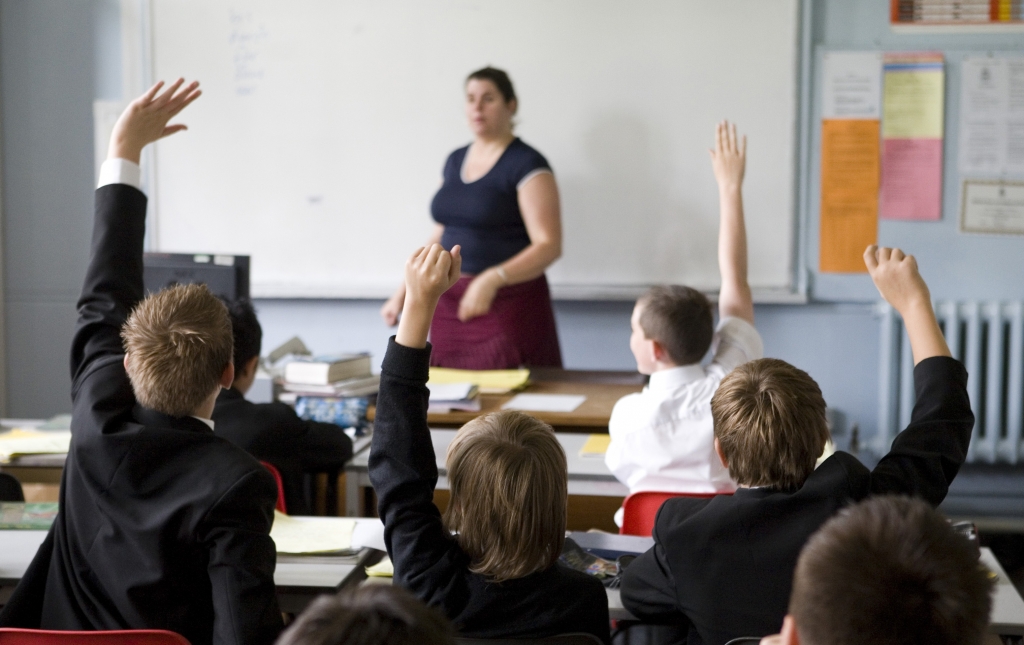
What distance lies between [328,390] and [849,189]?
2.25m

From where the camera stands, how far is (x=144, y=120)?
1.75 metres

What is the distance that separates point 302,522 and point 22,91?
3414 mm

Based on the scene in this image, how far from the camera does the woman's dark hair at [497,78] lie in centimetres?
356

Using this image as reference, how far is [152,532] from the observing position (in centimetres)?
130

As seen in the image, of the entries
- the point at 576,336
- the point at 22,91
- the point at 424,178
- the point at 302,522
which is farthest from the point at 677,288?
the point at 22,91

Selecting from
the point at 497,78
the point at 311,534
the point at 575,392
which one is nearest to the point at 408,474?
the point at 311,534

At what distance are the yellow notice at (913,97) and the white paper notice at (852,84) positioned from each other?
4 centimetres

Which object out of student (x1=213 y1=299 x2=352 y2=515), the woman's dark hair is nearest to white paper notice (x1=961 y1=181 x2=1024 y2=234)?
the woman's dark hair

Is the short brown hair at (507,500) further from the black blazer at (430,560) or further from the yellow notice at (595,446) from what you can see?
the yellow notice at (595,446)

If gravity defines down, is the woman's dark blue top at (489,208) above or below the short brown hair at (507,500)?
above

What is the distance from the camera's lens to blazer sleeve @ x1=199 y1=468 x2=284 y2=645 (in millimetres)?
1235

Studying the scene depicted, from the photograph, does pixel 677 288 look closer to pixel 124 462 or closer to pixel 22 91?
pixel 124 462

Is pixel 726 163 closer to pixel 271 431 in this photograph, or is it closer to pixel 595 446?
pixel 595 446

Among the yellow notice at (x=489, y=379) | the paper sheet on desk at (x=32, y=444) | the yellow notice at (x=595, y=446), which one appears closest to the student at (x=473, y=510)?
the yellow notice at (x=595, y=446)
